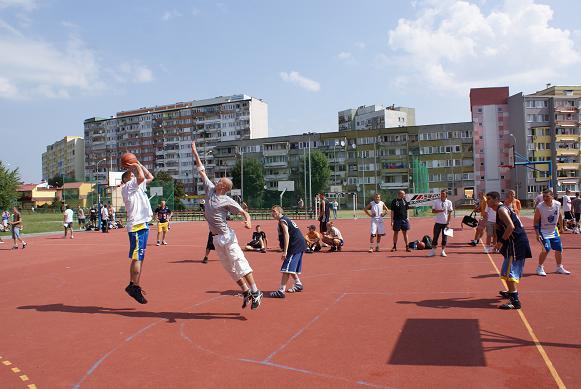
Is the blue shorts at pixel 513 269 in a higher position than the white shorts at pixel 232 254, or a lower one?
lower

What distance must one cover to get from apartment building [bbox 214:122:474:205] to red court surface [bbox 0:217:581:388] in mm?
74538

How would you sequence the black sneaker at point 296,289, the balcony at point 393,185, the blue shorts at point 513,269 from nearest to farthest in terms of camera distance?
the blue shorts at point 513,269 < the black sneaker at point 296,289 < the balcony at point 393,185

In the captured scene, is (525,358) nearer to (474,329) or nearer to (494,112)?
(474,329)

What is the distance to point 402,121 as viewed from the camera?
116812mm

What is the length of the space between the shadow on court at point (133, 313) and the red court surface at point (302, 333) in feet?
0.11

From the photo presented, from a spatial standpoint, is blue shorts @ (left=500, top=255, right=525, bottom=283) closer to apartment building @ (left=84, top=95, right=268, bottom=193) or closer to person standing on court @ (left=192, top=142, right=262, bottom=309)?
person standing on court @ (left=192, top=142, right=262, bottom=309)

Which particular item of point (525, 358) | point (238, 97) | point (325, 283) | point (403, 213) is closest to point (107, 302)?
point (325, 283)

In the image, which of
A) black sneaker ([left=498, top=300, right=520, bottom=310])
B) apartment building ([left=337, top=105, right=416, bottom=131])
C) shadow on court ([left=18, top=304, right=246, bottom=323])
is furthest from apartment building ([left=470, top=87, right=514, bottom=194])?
shadow on court ([left=18, top=304, right=246, bottom=323])

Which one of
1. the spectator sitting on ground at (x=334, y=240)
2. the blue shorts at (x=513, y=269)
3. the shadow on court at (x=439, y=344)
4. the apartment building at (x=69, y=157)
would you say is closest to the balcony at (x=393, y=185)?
the spectator sitting on ground at (x=334, y=240)

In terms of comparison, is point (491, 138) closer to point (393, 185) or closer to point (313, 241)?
point (393, 185)

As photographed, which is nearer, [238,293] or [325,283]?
[238,293]

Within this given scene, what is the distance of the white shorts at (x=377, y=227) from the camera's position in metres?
16.2

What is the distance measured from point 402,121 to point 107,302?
11355 cm

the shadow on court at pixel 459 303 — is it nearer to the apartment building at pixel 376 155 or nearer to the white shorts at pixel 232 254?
the white shorts at pixel 232 254
